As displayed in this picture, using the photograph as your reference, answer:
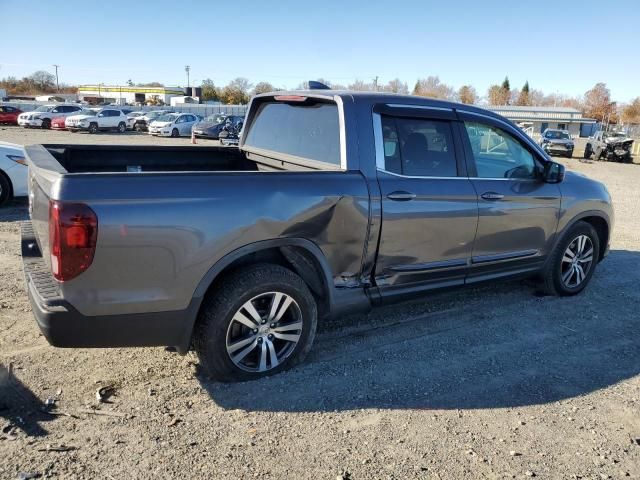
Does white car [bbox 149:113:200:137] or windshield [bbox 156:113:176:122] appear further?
windshield [bbox 156:113:176:122]

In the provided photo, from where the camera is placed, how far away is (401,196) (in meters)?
3.90

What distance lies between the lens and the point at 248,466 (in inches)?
109

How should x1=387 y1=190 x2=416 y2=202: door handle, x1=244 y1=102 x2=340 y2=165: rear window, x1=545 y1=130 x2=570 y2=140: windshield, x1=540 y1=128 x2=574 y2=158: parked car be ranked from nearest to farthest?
x1=387 y1=190 x2=416 y2=202: door handle
x1=244 y1=102 x2=340 y2=165: rear window
x1=540 y1=128 x2=574 y2=158: parked car
x1=545 y1=130 x2=570 y2=140: windshield

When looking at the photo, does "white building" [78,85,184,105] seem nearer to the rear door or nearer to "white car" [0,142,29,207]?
"white car" [0,142,29,207]

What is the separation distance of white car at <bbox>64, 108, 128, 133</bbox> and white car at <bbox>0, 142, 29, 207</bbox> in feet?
88.2

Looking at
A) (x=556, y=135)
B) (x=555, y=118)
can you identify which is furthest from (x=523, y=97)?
(x=556, y=135)

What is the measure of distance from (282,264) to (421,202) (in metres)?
1.17

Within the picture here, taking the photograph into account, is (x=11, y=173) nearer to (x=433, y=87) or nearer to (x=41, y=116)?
(x=41, y=116)

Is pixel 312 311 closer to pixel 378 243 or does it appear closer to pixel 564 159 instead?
pixel 378 243

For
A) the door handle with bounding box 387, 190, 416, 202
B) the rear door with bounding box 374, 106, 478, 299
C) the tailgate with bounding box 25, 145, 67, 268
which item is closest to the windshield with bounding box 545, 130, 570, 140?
the rear door with bounding box 374, 106, 478, 299

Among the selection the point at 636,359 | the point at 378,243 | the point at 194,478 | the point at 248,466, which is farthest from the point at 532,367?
the point at 194,478

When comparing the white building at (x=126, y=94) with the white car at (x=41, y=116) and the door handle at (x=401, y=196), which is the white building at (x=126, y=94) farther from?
the door handle at (x=401, y=196)

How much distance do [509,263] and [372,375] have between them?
6.29 feet

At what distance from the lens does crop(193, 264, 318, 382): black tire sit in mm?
3357
